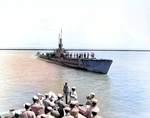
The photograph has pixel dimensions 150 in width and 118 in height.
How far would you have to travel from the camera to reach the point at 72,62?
143 feet

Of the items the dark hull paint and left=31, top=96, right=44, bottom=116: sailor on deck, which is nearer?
left=31, top=96, right=44, bottom=116: sailor on deck

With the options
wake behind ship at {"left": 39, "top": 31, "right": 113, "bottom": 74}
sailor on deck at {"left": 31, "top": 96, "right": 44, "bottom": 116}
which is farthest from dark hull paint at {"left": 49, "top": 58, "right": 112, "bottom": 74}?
sailor on deck at {"left": 31, "top": 96, "right": 44, "bottom": 116}

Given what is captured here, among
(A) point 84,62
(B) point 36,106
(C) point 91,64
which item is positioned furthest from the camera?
(A) point 84,62

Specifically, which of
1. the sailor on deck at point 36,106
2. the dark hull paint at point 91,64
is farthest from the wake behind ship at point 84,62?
the sailor on deck at point 36,106

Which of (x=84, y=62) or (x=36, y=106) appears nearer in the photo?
(x=36, y=106)

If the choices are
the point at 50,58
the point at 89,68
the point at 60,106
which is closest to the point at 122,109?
the point at 60,106

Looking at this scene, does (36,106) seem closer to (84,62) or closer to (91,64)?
(91,64)

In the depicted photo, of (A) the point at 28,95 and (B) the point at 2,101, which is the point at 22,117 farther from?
(A) the point at 28,95

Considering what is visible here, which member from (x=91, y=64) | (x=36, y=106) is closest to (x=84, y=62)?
(x=91, y=64)

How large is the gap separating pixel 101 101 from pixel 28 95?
22.4 feet

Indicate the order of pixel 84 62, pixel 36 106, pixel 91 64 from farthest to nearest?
pixel 84 62 < pixel 91 64 < pixel 36 106

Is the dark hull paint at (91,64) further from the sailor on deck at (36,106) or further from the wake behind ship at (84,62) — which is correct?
the sailor on deck at (36,106)

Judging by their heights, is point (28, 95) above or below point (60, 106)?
below

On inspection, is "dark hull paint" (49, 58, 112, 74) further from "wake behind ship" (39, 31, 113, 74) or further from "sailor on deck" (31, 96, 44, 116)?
"sailor on deck" (31, 96, 44, 116)
